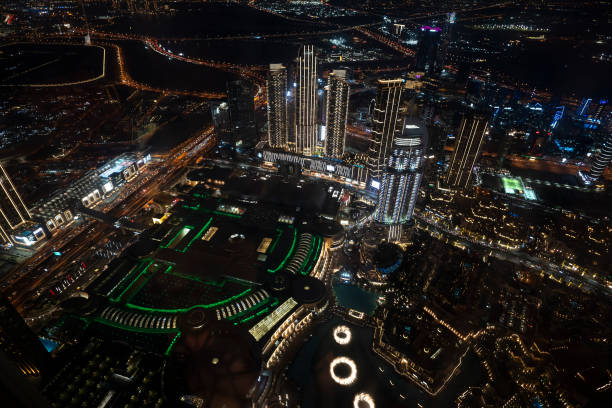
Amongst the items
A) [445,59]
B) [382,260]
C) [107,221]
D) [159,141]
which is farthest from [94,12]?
[382,260]

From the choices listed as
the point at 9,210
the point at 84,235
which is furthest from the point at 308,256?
the point at 9,210

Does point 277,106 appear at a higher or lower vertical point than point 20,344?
higher

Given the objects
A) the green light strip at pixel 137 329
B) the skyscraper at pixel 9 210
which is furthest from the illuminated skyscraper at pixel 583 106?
the skyscraper at pixel 9 210

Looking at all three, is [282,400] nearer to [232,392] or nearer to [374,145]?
[232,392]

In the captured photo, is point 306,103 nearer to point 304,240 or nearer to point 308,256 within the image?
point 304,240

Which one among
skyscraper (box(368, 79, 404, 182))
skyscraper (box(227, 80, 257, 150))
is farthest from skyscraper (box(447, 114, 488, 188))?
skyscraper (box(227, 80, 257, 150))
